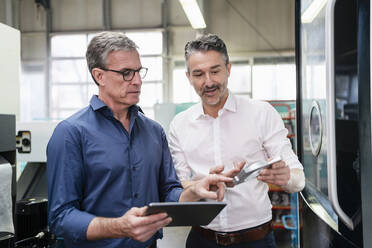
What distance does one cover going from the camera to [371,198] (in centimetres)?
105

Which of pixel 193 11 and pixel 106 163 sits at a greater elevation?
pixel 193 11

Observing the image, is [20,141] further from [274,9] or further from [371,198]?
[274,9]

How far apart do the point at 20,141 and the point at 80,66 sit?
7431mm

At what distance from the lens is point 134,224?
118cm

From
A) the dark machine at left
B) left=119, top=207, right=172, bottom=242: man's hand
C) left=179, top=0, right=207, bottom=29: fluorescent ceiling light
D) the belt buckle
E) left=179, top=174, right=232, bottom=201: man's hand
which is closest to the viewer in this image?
left=119, top=207, right=172, bottom=242: man's hand

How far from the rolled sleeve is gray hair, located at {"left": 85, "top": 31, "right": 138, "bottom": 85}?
32cm

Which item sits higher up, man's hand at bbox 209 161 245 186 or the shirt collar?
the shirt collar

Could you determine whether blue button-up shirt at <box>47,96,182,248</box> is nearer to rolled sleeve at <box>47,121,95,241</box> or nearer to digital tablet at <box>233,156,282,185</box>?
rolled sleeve at <box>47,121,95,241</box>

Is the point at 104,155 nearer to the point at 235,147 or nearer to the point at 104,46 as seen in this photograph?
the point at 104,46

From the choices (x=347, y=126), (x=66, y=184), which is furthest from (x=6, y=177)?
(x=347, y=126)

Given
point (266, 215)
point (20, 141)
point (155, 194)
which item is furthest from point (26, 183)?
point (266, 215)

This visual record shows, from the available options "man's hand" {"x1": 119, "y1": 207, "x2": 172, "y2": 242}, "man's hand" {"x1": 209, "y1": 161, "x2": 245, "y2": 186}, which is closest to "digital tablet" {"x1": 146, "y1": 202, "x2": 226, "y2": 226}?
"man's hand" {"x1": 119, "y1": 207, "x2": 172, "y2": 242}

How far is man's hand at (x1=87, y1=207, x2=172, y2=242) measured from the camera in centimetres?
119

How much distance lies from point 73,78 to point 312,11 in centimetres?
895
